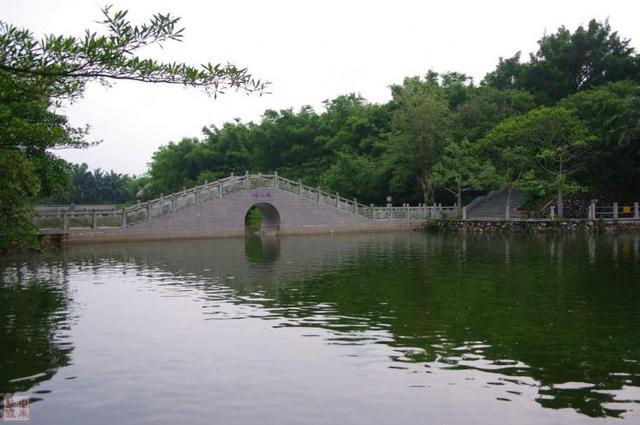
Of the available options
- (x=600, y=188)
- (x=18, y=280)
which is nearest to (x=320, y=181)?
(x=600, y=188)

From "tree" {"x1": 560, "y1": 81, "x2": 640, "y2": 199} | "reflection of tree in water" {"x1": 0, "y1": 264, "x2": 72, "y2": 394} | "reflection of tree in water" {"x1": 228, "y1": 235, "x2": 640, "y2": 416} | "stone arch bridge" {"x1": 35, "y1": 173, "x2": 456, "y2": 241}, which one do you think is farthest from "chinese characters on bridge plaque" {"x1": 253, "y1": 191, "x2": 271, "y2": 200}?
"reflection of tree in water" {"x1": 0, "y1": 264, "x2": 72, "y2": 394}

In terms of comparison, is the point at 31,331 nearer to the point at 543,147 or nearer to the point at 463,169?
the point at 463,169

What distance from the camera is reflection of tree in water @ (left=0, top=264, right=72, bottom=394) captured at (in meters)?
7.20

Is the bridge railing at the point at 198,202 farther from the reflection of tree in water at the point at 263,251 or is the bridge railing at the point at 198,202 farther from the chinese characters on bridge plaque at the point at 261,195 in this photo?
the reflection of tree in water at the point at 263,251

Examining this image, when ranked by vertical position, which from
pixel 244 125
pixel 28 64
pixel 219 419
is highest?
pixel 244 125

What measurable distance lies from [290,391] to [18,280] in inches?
438

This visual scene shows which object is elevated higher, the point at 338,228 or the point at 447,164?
the point at 447,164

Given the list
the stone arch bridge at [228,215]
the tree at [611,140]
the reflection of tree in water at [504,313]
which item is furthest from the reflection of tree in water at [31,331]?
the tree at [611,140]

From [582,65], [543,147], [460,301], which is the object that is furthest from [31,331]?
[582,65]

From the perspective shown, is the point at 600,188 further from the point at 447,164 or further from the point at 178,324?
the point at 178,324

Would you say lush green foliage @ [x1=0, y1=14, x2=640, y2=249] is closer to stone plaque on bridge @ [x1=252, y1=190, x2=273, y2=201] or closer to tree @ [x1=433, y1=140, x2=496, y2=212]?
tree @ [x1=433, y1=140, x2=496, y2=212]

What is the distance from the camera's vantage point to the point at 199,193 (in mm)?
32312

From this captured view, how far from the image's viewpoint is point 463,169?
3756 centimetres

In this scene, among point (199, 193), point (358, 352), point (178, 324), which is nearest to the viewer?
point (358, 352)
